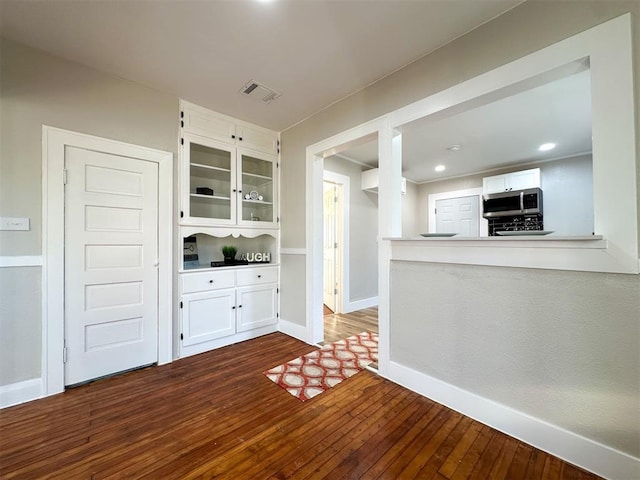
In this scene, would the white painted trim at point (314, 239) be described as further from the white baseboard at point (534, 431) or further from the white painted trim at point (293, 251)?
the white baseboard at point (534, 431)

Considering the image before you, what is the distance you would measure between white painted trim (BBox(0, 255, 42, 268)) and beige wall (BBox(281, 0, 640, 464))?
266cm

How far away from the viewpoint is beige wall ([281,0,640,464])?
1.20m

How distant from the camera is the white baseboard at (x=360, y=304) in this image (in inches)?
159

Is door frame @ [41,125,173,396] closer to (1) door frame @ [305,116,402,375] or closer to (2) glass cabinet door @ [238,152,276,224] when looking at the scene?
(2) glass cabinet door @ [238,152,276,224]

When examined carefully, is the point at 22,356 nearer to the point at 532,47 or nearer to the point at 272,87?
the point at 272,87

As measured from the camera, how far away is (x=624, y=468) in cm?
116

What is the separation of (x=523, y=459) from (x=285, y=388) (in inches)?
57.5

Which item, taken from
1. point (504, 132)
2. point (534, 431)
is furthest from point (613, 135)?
point (504, 132)

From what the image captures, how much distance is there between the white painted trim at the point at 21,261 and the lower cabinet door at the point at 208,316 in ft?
3.43

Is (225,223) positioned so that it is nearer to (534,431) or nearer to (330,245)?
(330,245)

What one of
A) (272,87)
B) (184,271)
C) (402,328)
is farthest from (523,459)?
(272,87)

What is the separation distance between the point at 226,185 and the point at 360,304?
110 inches

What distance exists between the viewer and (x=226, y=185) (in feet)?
9.39

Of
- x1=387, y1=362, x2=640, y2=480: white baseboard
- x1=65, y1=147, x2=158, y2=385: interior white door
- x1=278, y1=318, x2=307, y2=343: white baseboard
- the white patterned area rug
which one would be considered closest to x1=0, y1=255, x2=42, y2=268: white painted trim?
x1=65, y1=147, x2=158, y2=385: interior white door
